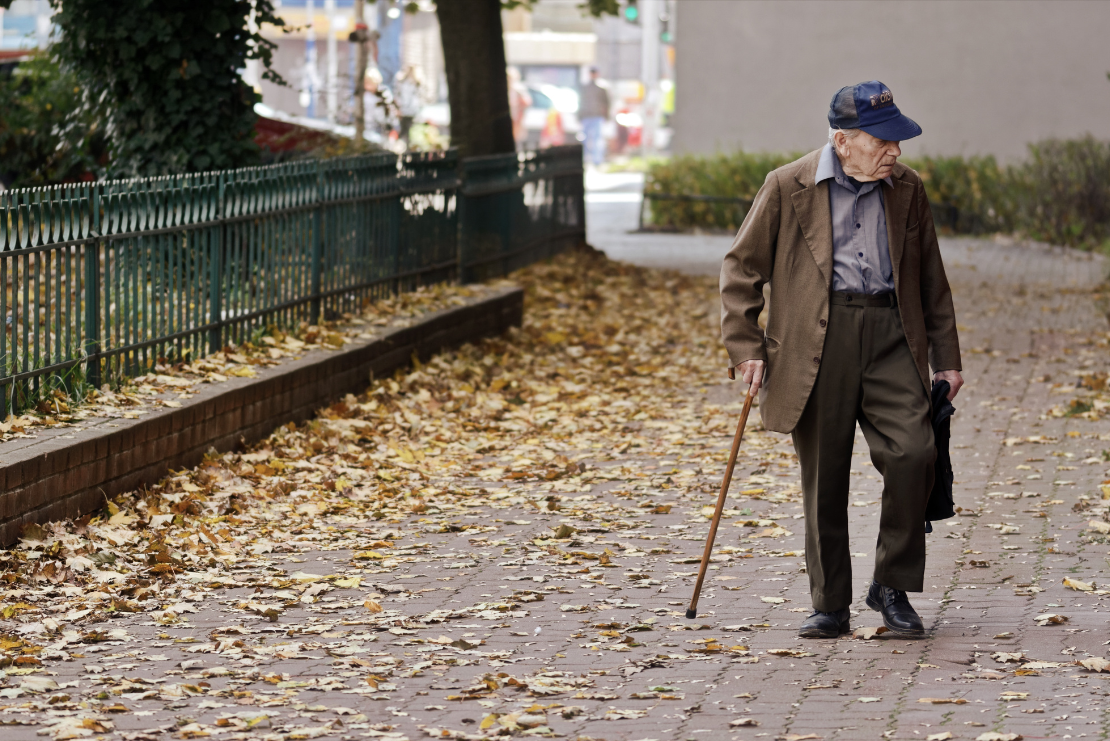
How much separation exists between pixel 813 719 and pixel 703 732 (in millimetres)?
339

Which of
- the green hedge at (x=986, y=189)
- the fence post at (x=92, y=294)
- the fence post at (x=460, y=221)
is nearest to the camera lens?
the fence post at (x=92, y=294)

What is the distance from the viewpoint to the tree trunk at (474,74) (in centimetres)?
1518

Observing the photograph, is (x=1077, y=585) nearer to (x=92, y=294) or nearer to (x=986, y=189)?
(x=92, y=294)

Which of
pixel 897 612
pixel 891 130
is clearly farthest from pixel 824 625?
pixel 891 130

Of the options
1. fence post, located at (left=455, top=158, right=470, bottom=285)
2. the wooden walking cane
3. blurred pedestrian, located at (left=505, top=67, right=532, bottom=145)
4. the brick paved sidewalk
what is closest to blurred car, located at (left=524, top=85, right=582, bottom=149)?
blurred pedestrian, located at (left=505, top=67, right=532, bottom=145)

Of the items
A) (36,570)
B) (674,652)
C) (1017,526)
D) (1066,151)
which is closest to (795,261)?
(674,652)

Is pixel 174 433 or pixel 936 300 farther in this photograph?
pixel 174 433

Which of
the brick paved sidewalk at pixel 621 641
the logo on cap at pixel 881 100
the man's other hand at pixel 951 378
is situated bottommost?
the brick paved sidewalk at pixel 621 641

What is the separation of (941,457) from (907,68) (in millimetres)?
19831

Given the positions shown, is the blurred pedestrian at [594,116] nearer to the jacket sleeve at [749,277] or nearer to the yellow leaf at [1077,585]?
the yellow leaf at [1077,585]

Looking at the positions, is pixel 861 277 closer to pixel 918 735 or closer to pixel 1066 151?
pixel 918 735

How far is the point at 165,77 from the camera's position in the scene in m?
11.0

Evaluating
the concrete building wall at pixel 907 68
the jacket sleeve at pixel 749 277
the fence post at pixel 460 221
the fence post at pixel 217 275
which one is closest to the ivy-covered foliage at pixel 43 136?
the fence post at pixel 460 221

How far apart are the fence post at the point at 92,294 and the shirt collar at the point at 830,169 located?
12.2 feet
